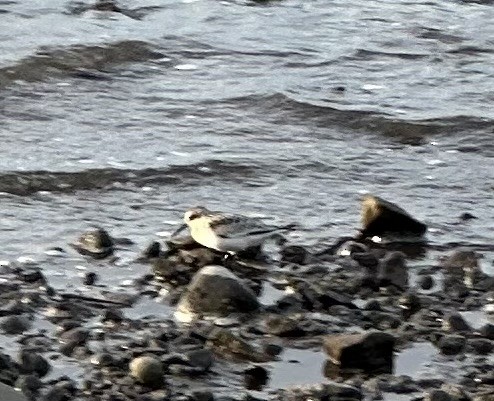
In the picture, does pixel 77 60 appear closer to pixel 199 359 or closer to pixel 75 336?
pixel 75 336

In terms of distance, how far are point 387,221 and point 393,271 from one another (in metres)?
0.47

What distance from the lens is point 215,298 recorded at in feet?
16.6

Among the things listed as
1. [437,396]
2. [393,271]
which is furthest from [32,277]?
[437,396]

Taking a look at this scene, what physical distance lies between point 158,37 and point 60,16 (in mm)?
826

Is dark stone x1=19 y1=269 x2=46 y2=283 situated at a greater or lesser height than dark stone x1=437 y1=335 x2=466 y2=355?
lesser

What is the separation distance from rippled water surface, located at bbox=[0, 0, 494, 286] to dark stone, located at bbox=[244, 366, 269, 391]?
3.10 ft

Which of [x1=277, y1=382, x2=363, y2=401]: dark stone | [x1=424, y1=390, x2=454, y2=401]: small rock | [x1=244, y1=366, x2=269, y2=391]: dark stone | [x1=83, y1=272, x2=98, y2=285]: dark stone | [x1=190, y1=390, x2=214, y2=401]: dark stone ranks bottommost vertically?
[x1=83, y1=272, x2=98, y2=285]: dark stone

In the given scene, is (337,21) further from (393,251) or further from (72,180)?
(393,251)

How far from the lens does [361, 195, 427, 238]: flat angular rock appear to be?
19.3 feet

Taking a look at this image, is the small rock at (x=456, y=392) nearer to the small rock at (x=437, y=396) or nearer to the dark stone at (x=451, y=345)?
the small rock at (x=437, y=396)

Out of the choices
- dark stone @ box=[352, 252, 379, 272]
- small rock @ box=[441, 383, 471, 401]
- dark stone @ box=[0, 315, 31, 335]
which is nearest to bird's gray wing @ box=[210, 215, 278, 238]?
dark stone @ box=[352, 252, 379, 272]

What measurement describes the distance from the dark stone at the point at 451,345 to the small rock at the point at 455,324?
99 mm

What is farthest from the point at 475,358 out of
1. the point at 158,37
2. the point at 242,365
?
the point at 158,37

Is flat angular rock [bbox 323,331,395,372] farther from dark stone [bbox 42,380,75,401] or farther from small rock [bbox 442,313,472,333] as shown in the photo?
dark stone [bbox 42,380,75,401]
